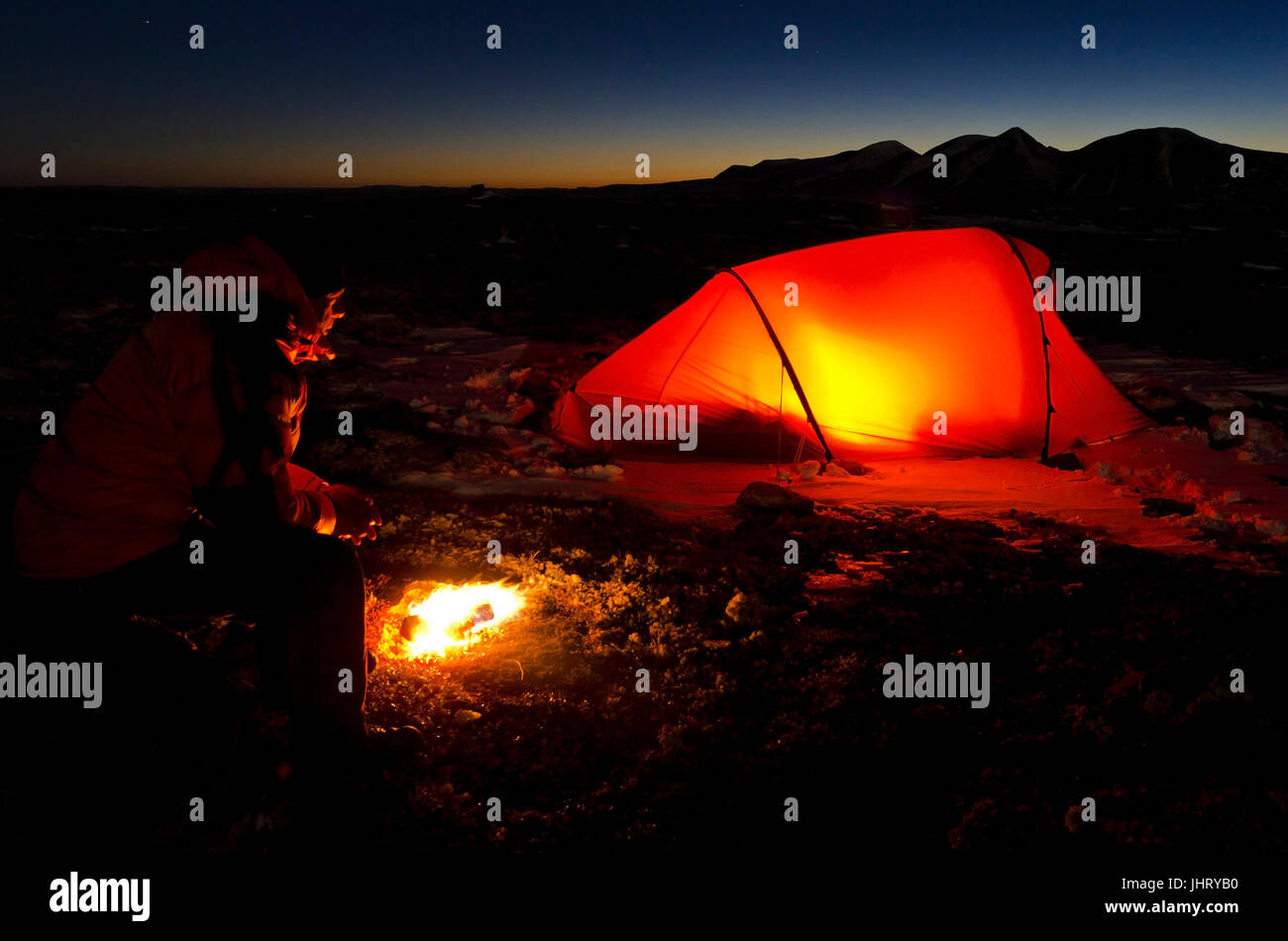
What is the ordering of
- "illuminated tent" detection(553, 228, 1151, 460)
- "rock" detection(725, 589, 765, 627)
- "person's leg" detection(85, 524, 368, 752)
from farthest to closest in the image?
"illuminated tent" detection(553, 228, 1151, 460) → "rock" detection(725, 589, 765, 627) → "person's leg" detection(85, 524, 368, 752)

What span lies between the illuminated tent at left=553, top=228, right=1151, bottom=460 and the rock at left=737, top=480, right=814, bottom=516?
1327 millimetres

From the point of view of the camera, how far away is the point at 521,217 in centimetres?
3966

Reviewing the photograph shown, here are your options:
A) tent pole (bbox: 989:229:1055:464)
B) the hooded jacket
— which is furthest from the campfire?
tent pole (bbox: 989:229:1055:464)

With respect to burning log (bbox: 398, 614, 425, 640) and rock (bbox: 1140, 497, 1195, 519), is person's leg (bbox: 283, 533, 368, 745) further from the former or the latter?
rock (bbox: 1140, 497, 1195, 519)

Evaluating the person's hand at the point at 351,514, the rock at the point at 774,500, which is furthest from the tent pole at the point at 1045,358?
the person's hand at the point at 351,514

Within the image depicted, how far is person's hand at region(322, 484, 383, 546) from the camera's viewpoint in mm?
3125

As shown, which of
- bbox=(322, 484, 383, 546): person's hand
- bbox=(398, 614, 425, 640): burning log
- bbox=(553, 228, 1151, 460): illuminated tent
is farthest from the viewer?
bbox=(553, 228, 1151, 460): illuminated tent

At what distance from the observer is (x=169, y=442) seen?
2.52m

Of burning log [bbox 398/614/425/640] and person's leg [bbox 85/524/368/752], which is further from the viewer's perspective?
burning log [bbox 398/614/425/640]

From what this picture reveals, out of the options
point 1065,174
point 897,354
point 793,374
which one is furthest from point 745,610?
point 1065,174

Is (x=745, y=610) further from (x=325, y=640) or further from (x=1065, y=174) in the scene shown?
(x=1065, y=174)

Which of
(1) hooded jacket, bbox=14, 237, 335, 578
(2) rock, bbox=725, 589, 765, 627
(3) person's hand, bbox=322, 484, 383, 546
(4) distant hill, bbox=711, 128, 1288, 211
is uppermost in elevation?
(4) distant hill, bbox=711, 128, 1288, 211
